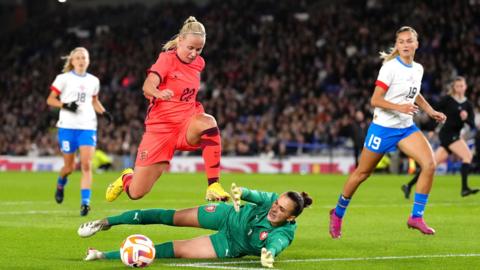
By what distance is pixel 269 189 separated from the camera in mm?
23688

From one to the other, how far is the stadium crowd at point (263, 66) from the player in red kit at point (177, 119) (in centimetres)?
1949

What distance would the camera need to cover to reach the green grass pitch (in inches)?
371

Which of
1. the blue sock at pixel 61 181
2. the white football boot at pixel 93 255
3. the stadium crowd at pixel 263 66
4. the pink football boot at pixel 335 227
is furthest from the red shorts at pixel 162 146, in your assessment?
the stadium crowd at pixel 263 66

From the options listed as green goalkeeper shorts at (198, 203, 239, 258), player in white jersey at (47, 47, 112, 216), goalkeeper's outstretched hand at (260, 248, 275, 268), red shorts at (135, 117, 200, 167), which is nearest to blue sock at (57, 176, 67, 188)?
player in white jersey at (47, 47, 112, 216)

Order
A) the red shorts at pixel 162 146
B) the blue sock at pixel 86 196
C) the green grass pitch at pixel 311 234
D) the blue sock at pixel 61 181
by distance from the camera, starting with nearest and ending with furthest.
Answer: the green grass pitch at pixel 311 234, the red shorts at pixel 162 146, the blue sock at pixel 86 196, the blue sock at pixel 61 181

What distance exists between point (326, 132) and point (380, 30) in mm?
5878

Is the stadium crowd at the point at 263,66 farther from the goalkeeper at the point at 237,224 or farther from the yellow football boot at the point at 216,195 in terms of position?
the goalkeeper at the point at 237,224

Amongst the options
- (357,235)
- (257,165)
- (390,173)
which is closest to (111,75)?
(257,165)

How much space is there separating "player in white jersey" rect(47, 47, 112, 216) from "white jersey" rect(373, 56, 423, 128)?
18.4 feet

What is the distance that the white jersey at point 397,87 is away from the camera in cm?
1206

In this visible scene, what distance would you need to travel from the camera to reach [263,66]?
4147 cm

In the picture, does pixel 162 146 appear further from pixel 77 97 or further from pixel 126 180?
pixel 77 97

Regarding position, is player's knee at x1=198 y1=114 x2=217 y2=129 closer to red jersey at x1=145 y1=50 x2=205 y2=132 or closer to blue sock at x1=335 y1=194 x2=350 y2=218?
red jersey at x1=145 y1=50 x2=205 y2=132

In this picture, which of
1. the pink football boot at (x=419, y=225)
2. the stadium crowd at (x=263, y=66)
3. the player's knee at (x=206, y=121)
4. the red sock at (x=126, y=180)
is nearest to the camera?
the player's knee at (x=206, y=121)
